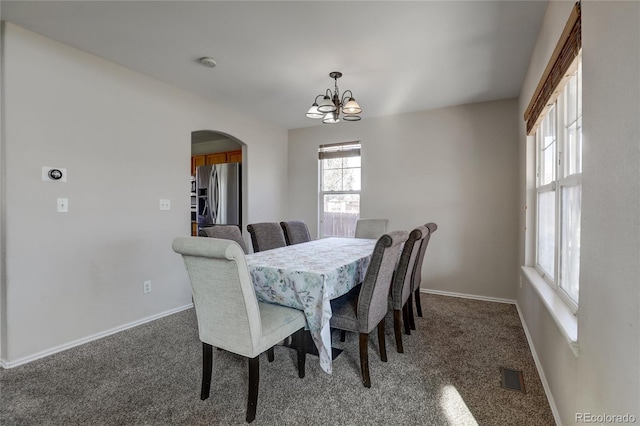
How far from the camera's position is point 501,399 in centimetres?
178

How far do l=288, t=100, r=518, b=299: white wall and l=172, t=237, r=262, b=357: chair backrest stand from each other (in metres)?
3.04

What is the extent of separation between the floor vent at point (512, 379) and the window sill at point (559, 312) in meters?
0.53

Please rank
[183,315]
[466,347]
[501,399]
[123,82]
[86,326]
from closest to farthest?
1. [501,399]
2. [466,347]
3. [86,326]
4. [123,82]
5. [183,315]

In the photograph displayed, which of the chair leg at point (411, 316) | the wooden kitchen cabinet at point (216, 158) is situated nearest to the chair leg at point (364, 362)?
the chair leg at point (411, 316)

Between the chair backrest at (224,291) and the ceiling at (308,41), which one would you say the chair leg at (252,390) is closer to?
the chair backrest at (224,291)

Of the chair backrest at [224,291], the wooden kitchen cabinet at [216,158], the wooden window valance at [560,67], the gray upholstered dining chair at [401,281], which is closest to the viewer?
the wooden window valance at [560,67]

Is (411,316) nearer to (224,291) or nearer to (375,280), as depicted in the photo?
(375,280)

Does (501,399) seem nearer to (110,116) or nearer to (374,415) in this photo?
(374,415)

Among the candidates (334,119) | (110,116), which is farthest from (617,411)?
(110,116)

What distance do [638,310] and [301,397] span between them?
162 cm

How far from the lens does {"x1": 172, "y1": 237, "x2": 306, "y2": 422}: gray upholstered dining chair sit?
59.4 inches

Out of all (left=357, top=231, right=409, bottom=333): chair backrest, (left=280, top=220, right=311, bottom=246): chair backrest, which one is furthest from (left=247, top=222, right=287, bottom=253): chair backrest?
(left=357, top=231, right=409, bottom=333): chair backrest

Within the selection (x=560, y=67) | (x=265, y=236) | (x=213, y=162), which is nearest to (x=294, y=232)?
(x=265, y=236)

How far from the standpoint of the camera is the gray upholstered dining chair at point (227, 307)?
4.95ft
